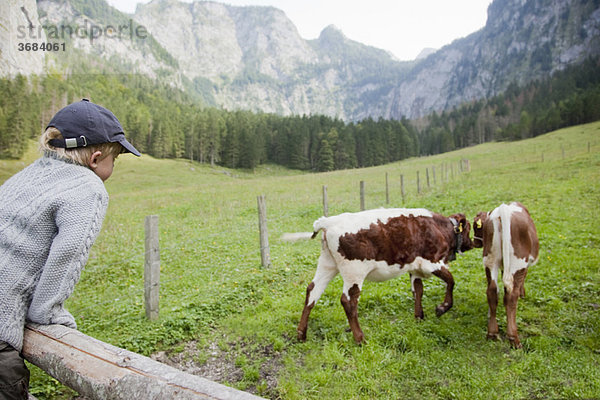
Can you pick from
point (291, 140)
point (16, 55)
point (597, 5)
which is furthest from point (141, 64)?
point (597, 5)

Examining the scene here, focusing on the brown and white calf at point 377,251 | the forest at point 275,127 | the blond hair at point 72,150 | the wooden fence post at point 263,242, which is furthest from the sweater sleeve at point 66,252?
the forest at point 275,127

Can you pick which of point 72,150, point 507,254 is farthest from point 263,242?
point 72,150

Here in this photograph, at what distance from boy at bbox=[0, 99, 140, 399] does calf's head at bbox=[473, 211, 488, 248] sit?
5.57m

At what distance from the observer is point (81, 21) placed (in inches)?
7869

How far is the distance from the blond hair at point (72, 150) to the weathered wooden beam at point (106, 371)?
1037mm

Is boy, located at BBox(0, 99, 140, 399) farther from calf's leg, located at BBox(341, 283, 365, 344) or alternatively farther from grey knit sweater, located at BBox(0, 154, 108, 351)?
calf's leg, located at BBox(341, 283, 365, 344)

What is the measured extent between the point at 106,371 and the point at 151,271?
496 centimetres

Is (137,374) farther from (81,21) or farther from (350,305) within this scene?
(81,21)

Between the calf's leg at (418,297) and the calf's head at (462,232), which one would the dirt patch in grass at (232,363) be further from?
the calf's head at (462,232)

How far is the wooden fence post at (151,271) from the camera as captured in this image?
239 inches

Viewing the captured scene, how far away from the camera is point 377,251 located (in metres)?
5.29

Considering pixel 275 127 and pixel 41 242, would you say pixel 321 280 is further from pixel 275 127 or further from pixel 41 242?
pixel 275 127

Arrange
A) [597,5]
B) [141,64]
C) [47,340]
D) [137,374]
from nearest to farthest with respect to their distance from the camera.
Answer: [137,374]
[47,340]
[597,5]
[141,64]

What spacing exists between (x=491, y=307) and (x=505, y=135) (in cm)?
9123
